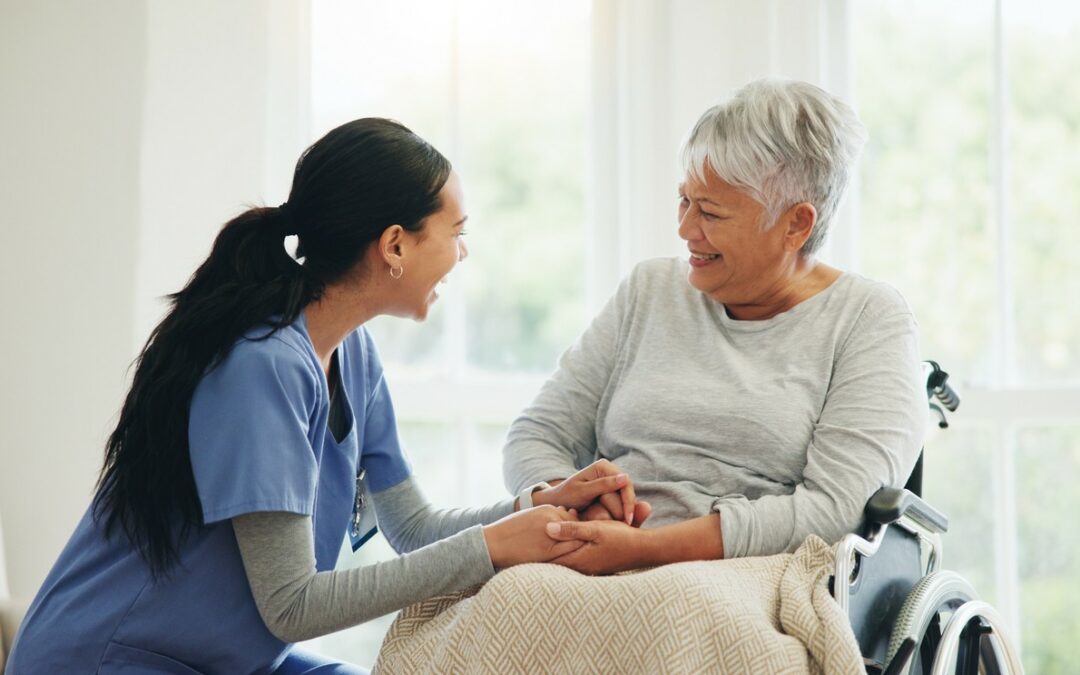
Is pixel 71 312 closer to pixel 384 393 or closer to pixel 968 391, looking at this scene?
pixel 384 393

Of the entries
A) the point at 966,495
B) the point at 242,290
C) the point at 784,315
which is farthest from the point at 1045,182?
the point at 242,290

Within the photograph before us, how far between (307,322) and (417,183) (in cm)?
23

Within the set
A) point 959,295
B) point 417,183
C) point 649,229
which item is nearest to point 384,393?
point 417,183

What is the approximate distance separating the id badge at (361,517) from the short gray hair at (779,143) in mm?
689

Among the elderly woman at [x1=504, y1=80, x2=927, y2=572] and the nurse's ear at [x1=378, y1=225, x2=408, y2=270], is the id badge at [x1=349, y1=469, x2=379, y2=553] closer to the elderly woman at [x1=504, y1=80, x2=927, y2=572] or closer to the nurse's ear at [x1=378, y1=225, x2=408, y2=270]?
the elderly woman at [x1=504, y1=80, x2=927, y2=572]

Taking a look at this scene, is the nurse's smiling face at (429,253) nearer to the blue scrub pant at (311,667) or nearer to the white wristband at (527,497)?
the white wristband at (527,497)

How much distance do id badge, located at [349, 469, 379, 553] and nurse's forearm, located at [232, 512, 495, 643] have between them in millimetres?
286

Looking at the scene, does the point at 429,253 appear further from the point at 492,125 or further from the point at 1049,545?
the point at 1049,545

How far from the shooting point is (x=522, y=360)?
2689 millimetres

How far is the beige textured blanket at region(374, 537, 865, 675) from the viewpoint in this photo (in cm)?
120

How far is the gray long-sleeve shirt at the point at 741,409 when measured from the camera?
A: 1.53 m

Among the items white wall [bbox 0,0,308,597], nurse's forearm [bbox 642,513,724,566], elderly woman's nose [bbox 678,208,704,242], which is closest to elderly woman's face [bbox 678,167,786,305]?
elderly woman's nose [bbox 678,208,704,242]

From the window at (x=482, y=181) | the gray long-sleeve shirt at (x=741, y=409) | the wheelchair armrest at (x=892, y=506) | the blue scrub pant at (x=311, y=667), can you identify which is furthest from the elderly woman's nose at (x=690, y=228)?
the window at (x=482, y=181)

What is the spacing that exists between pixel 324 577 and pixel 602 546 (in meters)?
0.35
